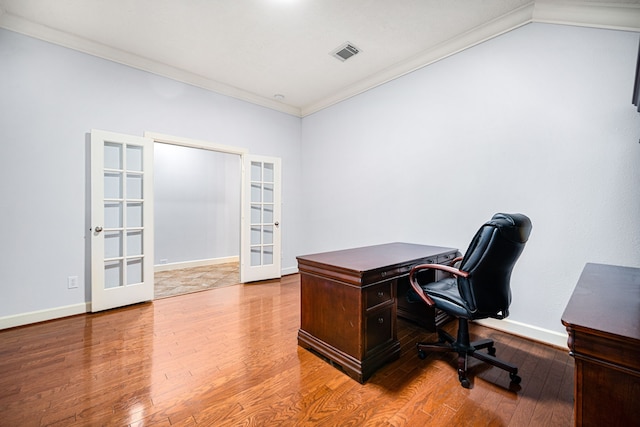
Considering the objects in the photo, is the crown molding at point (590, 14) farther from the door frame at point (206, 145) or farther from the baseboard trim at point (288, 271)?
the baseboard trim at point (288, 271)

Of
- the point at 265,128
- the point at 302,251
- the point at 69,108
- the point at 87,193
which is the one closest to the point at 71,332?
the point at 87,193

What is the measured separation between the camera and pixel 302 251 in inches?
195

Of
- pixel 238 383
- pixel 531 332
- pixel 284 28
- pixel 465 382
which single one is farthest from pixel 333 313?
pixel 284 28

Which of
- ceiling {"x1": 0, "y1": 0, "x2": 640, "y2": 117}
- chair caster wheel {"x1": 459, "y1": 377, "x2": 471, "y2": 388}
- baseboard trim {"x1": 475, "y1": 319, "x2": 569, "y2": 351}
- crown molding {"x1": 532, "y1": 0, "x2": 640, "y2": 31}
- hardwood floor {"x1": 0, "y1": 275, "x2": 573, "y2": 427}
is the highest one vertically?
ceiling {"x1": 0, "y1": 0, "x2": 640, "y2": 117}

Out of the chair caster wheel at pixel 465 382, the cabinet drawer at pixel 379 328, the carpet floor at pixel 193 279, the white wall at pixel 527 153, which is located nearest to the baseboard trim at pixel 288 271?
the carpet floor at pixel 193 279

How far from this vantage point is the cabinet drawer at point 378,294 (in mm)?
1847

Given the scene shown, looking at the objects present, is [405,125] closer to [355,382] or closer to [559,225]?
[559,225]

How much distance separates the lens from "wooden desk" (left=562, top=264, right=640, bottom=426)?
79 centimetres

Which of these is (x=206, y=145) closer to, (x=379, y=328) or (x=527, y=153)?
(x=379, y=328)

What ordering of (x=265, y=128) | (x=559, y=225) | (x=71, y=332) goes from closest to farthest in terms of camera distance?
(x=559, y=225) → (x=71, y=332) → (x=265, y=128)

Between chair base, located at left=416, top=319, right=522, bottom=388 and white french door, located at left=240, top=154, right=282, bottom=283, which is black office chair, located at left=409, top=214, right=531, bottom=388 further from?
white french door, located at left=240, top=154, right=282, bottom=283

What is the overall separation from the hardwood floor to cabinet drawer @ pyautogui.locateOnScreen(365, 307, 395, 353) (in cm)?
20

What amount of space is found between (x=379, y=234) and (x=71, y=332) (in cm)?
341

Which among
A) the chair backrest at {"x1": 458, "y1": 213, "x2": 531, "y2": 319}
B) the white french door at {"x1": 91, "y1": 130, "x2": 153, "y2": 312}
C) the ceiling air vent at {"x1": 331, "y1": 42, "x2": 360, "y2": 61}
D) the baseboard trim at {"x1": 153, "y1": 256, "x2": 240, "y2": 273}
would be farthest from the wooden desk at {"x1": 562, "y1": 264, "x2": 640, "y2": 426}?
the baseboard trim at {"x1": 153, "y1": 256, "x2": 240, "y2": 273}
